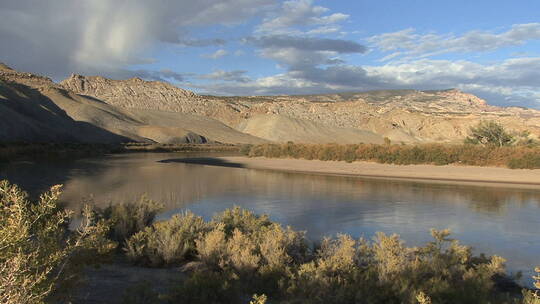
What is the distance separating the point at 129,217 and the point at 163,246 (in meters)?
2.52

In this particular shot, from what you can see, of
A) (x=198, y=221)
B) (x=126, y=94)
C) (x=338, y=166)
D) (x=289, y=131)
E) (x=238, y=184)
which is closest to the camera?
(x=198, y=221)

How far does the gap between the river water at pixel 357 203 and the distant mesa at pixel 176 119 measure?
42661 mm

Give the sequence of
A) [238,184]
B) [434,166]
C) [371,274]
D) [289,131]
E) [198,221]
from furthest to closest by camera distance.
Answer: [289,131], [434,166], [238,184], [198,221], [371,274]

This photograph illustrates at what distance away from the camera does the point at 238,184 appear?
2634cm

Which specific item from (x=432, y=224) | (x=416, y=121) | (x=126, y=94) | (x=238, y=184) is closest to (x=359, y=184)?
(x=238, y=184)

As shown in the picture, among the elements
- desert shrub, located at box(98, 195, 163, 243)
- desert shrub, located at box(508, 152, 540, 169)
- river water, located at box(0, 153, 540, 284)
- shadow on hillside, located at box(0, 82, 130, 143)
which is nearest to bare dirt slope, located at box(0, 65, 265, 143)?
shadow on hillside, located at box(0, 82, 130, 143)

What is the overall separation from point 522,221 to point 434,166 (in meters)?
21.7

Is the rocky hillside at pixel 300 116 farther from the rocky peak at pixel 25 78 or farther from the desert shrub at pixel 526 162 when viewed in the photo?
the desert shrub at pixel 526 162

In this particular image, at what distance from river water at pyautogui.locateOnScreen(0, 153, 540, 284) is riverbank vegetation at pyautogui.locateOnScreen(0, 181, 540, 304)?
2160 millimetres

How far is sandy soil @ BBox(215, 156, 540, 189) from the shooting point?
2933 cm

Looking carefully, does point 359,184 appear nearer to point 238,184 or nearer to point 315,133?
point 238,184

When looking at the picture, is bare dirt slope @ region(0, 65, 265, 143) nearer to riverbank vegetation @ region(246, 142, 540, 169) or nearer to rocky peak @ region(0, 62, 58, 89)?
rocky peak @ region(0, 62, 58, 89)

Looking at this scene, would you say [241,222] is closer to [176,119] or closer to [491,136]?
[491,136]

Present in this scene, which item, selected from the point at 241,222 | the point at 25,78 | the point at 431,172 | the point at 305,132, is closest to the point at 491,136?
the point at 431,172
